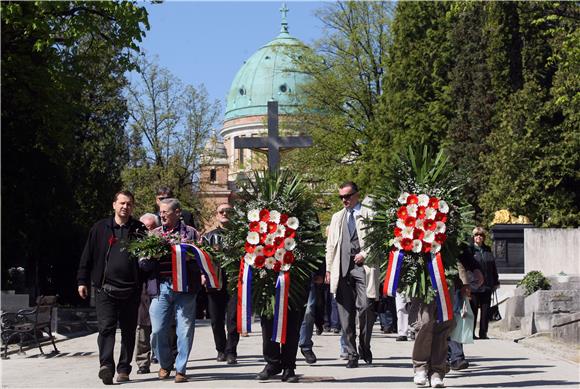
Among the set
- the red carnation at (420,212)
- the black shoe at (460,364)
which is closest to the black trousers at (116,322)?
the red carnation at (420,212)

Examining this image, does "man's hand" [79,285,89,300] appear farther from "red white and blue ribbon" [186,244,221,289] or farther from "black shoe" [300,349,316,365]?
"black shoe" [300,349,316,365]

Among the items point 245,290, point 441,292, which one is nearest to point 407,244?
point 441,292

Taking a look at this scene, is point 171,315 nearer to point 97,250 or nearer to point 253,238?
point 97,250

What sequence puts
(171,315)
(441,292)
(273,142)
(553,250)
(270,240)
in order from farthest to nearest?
(553,250)
(273,142)
(171,315)
(270,240)
(441,292)

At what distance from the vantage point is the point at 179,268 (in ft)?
39.2

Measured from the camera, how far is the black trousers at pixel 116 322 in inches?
472

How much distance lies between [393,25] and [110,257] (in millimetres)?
38321

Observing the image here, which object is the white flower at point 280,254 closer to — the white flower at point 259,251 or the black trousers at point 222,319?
the white flower at point 259,251

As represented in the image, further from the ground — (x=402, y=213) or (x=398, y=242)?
(x=402, y=213)

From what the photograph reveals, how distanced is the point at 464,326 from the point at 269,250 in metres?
2.68

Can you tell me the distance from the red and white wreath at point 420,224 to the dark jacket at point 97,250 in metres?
2.62

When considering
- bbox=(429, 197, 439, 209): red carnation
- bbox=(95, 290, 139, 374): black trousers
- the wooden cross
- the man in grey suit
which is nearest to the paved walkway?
bbox=(95, 290, 139, 374): black trousers

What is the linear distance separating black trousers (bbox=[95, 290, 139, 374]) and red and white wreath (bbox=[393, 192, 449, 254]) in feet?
8.91

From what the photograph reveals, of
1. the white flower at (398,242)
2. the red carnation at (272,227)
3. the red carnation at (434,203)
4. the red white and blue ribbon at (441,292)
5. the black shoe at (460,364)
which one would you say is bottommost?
the black shoe at (460,364)
